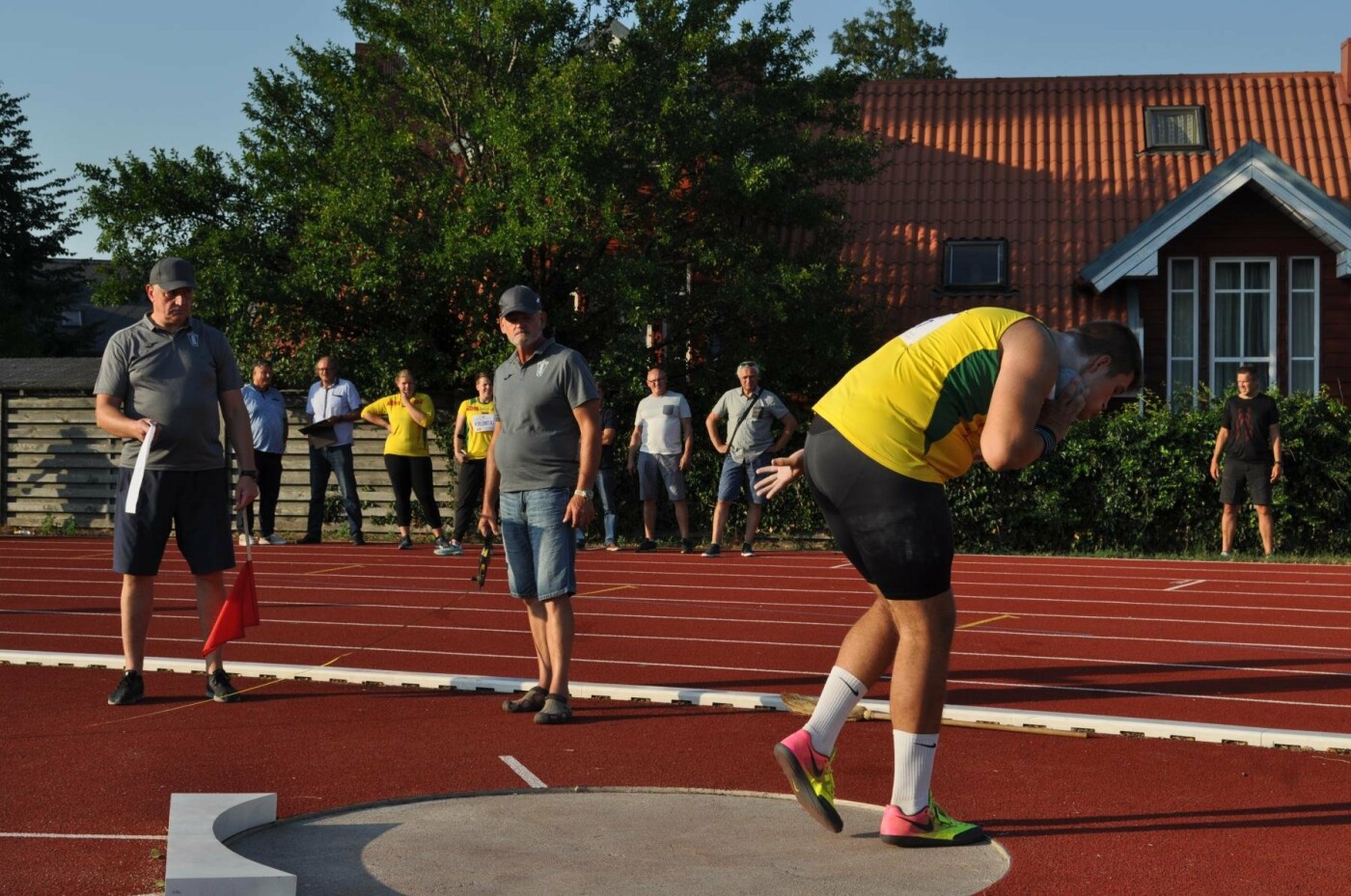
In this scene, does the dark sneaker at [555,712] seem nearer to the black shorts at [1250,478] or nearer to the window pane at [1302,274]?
the black shorts at [1250,478]

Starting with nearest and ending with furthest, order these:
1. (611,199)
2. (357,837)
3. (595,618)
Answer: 1. (357,837)
2. (595,618)
3. (611,199)

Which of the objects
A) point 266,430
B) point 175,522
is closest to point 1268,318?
point 266,430

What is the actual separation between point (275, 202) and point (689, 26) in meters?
5.64

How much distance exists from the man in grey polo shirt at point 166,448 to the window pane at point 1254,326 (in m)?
18.9

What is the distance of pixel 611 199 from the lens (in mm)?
19297

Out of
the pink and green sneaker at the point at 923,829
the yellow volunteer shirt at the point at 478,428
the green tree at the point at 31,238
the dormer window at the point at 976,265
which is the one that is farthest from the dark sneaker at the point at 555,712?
the green tree at the point at 31,238

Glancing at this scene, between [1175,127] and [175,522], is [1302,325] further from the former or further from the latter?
[175,522]

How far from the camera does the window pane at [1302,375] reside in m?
23.9

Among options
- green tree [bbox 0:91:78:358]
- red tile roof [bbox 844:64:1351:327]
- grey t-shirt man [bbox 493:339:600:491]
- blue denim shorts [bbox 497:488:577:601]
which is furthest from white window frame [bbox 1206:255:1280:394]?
green tree [bbox 0:91:78:358]

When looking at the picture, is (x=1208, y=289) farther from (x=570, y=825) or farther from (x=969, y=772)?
(x=570, y=825)

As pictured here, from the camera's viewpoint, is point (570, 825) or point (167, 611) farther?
point (167, 611)

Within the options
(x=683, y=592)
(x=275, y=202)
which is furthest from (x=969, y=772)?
(x=275, y=202)

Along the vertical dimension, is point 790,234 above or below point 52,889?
above

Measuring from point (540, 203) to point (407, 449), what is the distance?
11.2 ft
